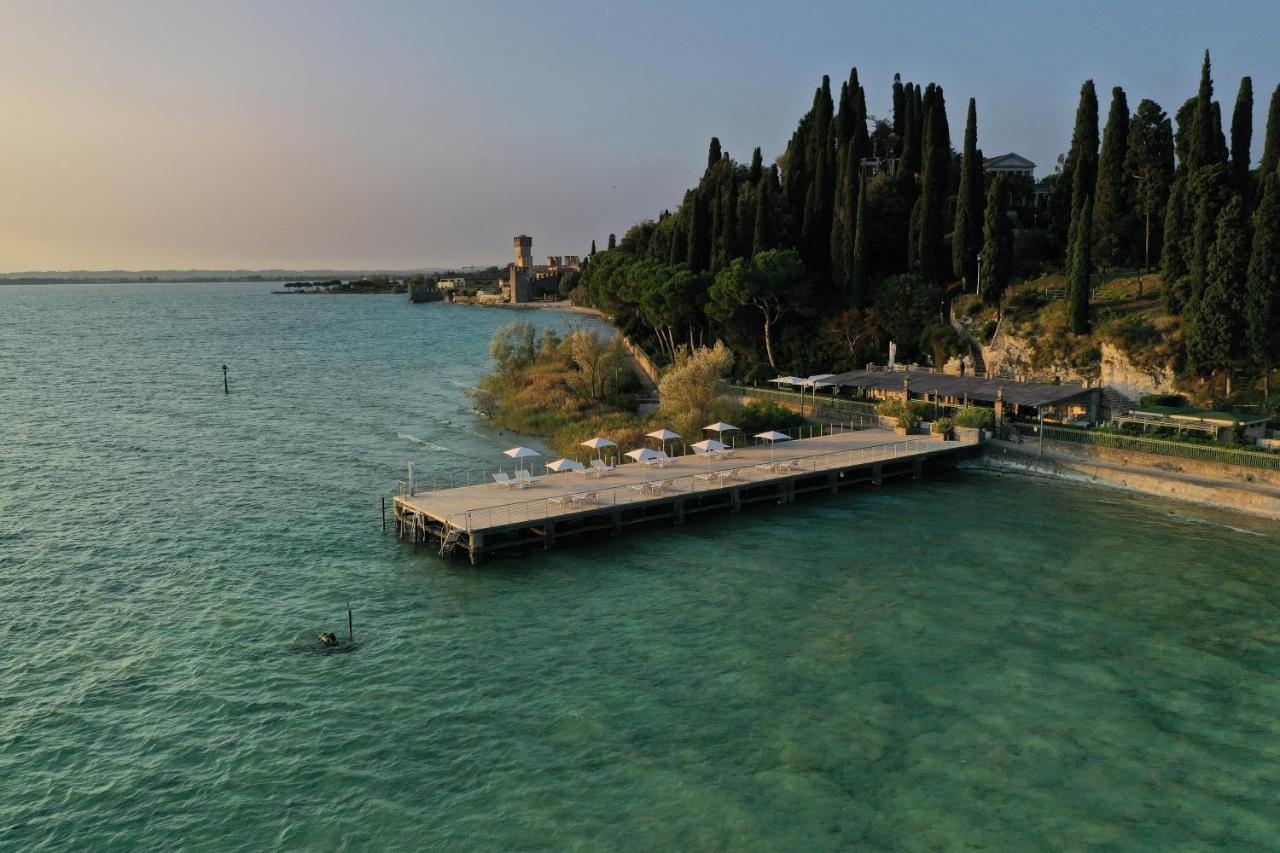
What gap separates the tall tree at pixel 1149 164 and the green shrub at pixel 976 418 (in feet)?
75.5

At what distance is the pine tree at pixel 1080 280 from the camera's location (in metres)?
57.9

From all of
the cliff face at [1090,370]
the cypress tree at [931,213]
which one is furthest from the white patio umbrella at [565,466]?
the cypress tree at [931,213]

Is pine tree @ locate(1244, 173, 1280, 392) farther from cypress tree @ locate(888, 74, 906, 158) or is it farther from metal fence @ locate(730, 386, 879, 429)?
cypress tree @ locate(888, 74, 906, 158)

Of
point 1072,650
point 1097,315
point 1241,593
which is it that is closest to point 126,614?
point 1072,650

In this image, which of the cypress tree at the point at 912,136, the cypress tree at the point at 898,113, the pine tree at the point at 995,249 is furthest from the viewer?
the cypress tree at the point at 898,113

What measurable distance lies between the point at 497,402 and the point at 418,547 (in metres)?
35.0

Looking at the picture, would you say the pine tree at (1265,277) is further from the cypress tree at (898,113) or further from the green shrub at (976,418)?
A: the cypress tree at (898,113)

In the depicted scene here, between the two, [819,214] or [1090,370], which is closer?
[1090,370]

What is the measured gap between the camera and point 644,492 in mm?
41969

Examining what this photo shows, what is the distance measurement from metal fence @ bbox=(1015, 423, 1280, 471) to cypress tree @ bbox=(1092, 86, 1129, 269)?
25.9m

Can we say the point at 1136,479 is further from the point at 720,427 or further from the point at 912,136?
the point at 912,136

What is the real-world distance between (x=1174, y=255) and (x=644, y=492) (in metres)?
39.4

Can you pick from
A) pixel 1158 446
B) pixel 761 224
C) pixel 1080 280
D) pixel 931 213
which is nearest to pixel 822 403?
pixel 1080 280

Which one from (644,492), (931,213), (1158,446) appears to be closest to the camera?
(644,492)
